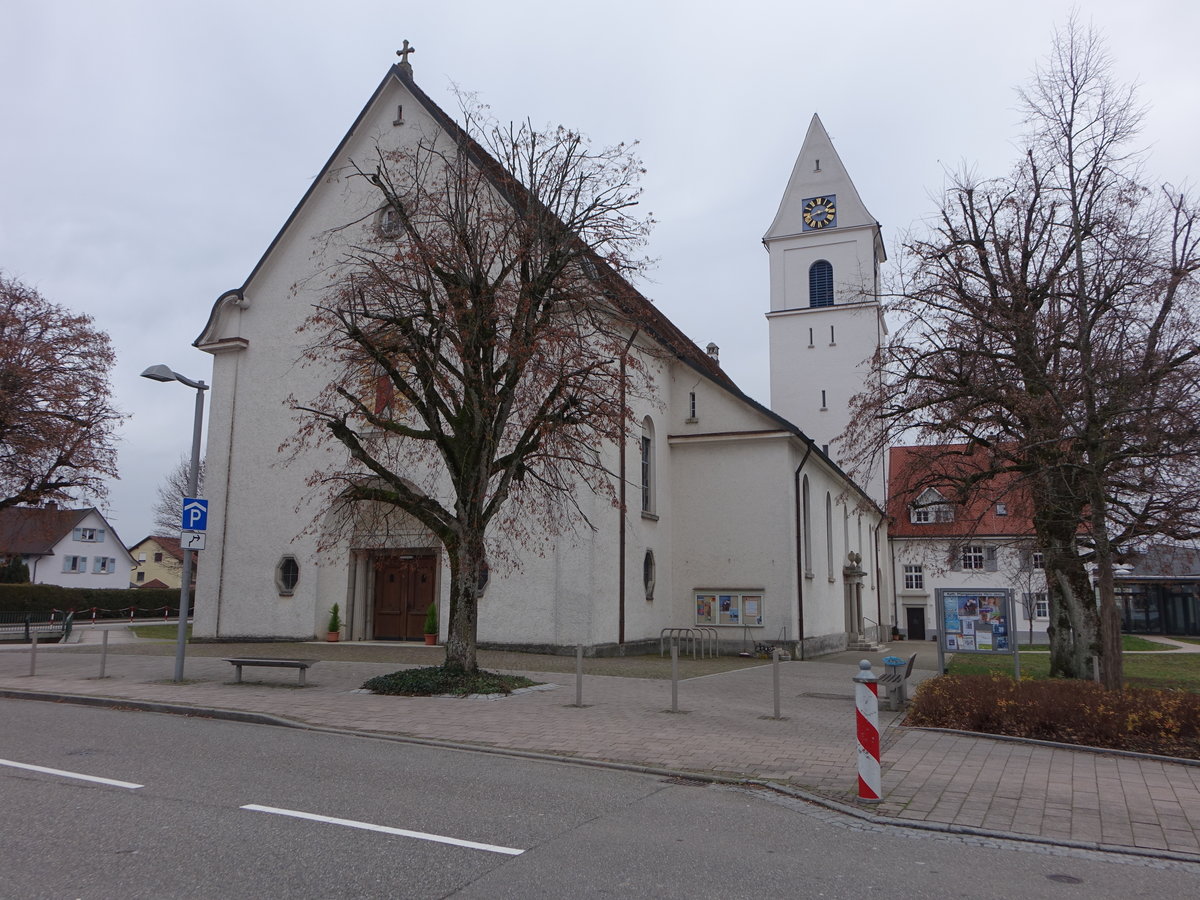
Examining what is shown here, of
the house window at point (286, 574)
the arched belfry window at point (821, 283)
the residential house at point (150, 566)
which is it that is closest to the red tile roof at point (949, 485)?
the house window at point (286, 574)

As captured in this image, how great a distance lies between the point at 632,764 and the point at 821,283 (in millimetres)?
37613

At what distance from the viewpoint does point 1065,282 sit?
16.2m

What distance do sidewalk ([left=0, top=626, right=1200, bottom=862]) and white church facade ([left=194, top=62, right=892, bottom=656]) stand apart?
4.35 meters

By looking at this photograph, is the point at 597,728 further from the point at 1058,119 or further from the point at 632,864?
the point at 1058,119

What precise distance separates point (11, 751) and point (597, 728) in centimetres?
608

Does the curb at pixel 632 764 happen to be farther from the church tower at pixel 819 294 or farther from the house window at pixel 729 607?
the church tower at pixel 819 294

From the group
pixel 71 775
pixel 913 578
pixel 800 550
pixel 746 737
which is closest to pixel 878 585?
pixel 913 578

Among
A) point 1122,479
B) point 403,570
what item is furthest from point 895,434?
point 403,570

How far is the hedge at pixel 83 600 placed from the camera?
38.4m

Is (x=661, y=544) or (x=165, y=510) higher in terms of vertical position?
(x=165, y=510)

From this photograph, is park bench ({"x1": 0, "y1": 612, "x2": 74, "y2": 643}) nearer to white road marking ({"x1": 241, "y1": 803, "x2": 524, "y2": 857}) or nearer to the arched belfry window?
white road marking ({"x1": 241, "y1": 803, "x2": 524, "y2": 857})

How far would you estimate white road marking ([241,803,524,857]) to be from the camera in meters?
5.86

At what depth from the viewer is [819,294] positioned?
142ft

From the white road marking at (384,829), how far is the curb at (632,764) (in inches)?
116
